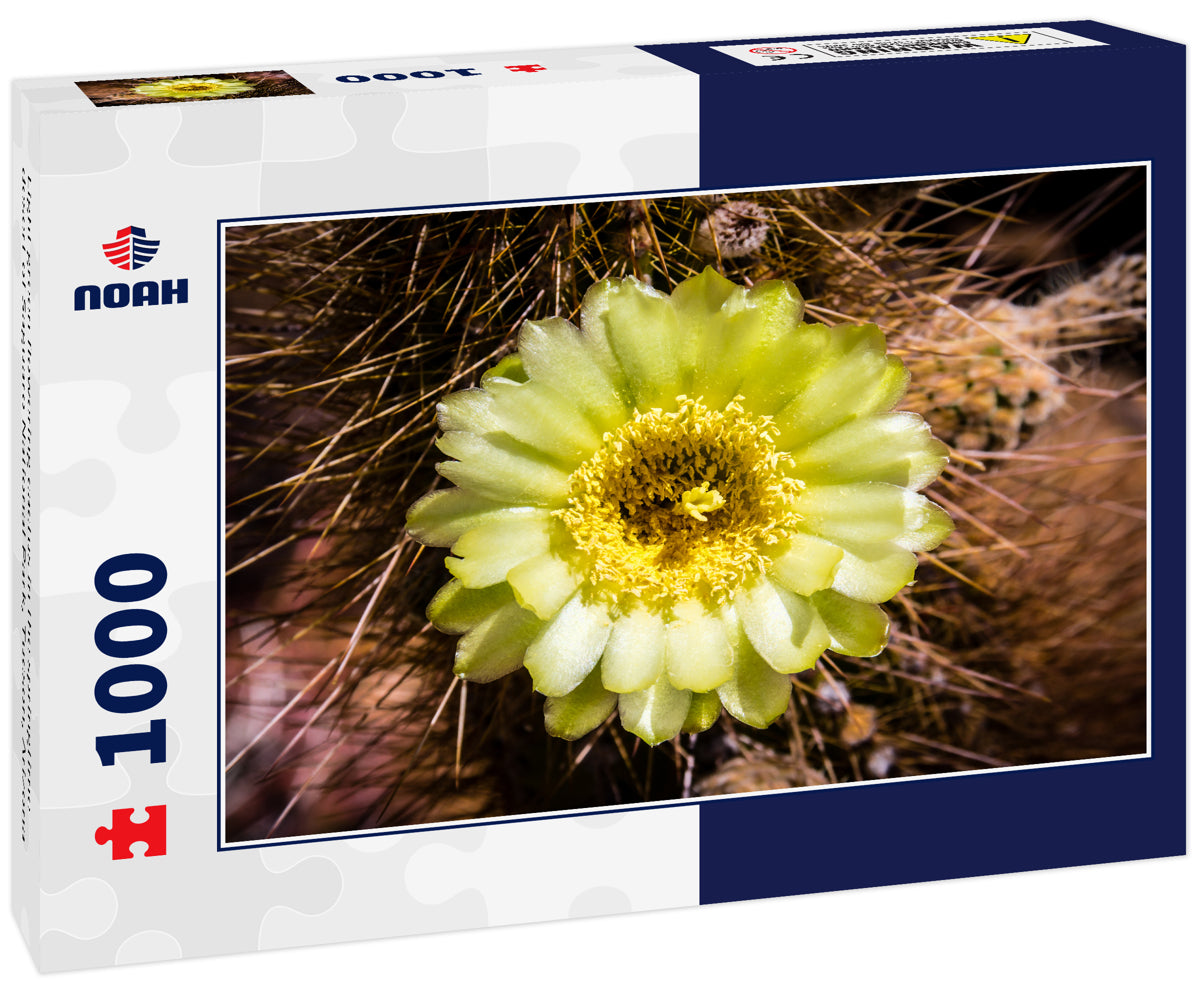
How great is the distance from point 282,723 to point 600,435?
47cm

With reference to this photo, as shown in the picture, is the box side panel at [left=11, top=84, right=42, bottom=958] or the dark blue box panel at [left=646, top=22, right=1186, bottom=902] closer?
the box side panel at [left=11, top=84, right=42, bottom=958]

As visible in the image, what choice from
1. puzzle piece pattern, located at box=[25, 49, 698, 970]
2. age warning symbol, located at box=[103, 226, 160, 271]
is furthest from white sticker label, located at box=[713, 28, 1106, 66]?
age warning symbol, located at box=[103, 226, 160, 271]

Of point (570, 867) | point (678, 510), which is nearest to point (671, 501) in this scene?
point (678, 510)

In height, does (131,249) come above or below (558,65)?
below

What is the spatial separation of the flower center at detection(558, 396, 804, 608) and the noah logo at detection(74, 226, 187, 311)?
0.48m

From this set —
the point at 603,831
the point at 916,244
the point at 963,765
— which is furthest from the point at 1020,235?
the point at 603,831

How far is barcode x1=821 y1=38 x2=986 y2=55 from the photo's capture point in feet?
8.55

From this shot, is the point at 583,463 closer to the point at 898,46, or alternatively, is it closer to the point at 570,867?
the point at 570,867

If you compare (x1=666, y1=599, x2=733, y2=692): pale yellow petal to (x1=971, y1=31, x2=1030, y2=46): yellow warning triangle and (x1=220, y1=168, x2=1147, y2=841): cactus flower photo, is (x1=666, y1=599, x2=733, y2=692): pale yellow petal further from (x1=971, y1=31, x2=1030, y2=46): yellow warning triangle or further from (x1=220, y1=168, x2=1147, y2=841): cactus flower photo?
(x1=971, y1=31, x2=1030, y2=46): yellow warning triangle

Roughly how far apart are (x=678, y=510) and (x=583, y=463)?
11 centimetres

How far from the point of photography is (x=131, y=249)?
2.34 metres

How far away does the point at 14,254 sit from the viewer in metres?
2.43

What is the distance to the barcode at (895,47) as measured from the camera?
261 cm

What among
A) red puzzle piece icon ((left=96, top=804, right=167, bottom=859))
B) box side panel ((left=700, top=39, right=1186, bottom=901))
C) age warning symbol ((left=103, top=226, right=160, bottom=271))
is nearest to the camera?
age warning symbol ((left=103, top=226, right=160, bottom=271))
